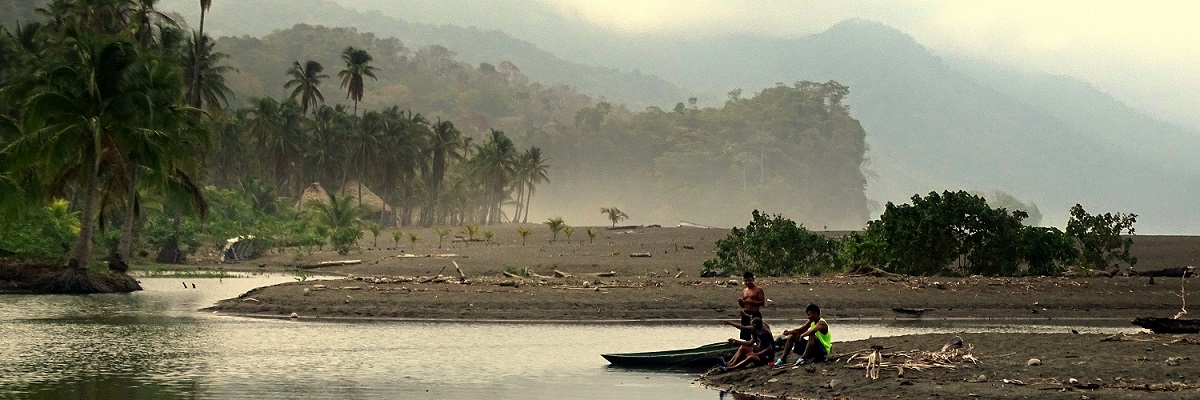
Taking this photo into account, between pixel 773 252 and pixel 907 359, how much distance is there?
26642mm

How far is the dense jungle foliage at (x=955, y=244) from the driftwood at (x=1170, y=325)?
814 inches

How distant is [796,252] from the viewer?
48.2 metres

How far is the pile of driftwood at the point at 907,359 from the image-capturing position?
67.7ft

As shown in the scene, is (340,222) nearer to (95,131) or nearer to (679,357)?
(95,131)

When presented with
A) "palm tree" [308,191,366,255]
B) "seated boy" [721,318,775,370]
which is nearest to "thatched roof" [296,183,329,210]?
"palm tree" [308,191,366,255]

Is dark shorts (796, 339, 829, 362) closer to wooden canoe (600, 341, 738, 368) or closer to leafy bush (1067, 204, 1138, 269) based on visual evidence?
wooden canoe (600, 341, 738, 368)

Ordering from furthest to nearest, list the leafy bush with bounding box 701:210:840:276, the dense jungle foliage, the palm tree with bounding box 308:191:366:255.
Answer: the palm tree with bounding box 308:191:366:255, the leafy bush with bounding box 701:210:840:276, the dense jungle foliage

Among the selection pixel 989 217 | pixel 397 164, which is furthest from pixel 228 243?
pixel 397 164

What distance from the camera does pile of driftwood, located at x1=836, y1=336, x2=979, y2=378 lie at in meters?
20.6

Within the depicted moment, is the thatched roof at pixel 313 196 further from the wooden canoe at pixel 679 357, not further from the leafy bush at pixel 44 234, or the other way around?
the wooden canoe at pixel 679 357

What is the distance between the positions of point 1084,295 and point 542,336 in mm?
19552

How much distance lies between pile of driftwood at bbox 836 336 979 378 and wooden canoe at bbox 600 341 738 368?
2.50 m

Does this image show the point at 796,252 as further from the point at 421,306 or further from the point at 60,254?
the point at 60,254

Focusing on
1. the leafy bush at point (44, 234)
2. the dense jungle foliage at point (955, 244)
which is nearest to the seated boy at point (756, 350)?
the dense jungle foliage at point (955, 244)
